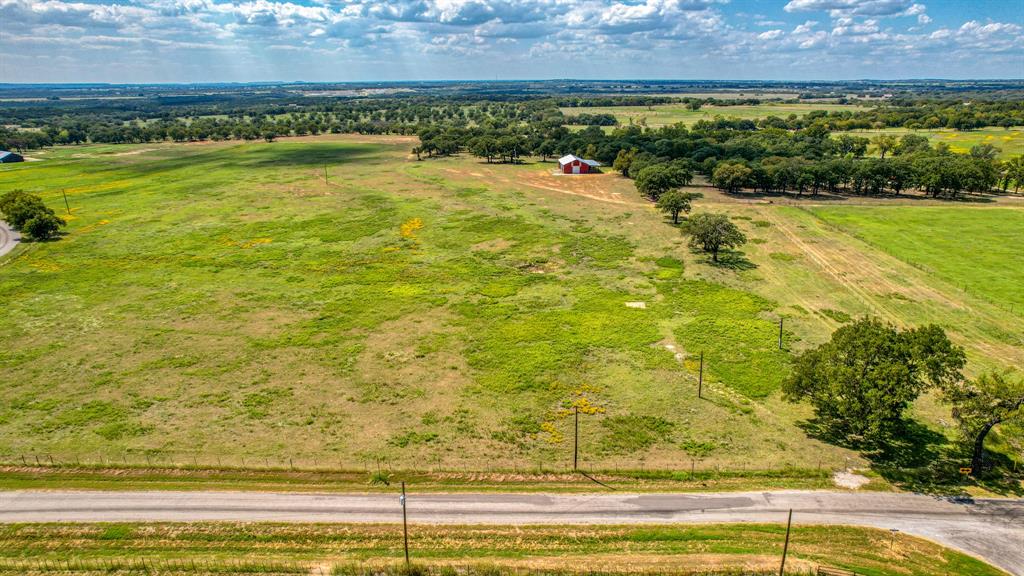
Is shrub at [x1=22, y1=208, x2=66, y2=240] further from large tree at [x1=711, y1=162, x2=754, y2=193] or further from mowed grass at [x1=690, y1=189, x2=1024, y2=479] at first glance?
large tree at [x1=711, y1=162, x2=754, y2=193]

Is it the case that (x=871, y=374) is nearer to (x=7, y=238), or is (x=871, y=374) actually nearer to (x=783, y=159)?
(x=783, y=159)

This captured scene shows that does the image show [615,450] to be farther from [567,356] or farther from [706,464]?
[567,356]

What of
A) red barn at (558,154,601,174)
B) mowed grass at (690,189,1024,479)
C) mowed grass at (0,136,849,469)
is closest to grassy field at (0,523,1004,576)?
mowed grass at (0,136,849,469)

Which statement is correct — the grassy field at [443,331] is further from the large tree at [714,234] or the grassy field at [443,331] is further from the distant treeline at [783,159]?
the distant treeline at [783,159]

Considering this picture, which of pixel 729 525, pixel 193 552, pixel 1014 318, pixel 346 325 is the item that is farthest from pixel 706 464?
pixel 1014 318

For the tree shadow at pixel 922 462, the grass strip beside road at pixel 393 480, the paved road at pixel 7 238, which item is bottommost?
the grass strip beside road at pixel 393 480

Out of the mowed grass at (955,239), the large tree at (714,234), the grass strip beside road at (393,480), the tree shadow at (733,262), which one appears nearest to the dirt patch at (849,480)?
the grass strip beside road at (393,480)

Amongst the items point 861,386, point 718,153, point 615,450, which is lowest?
point 615,450
